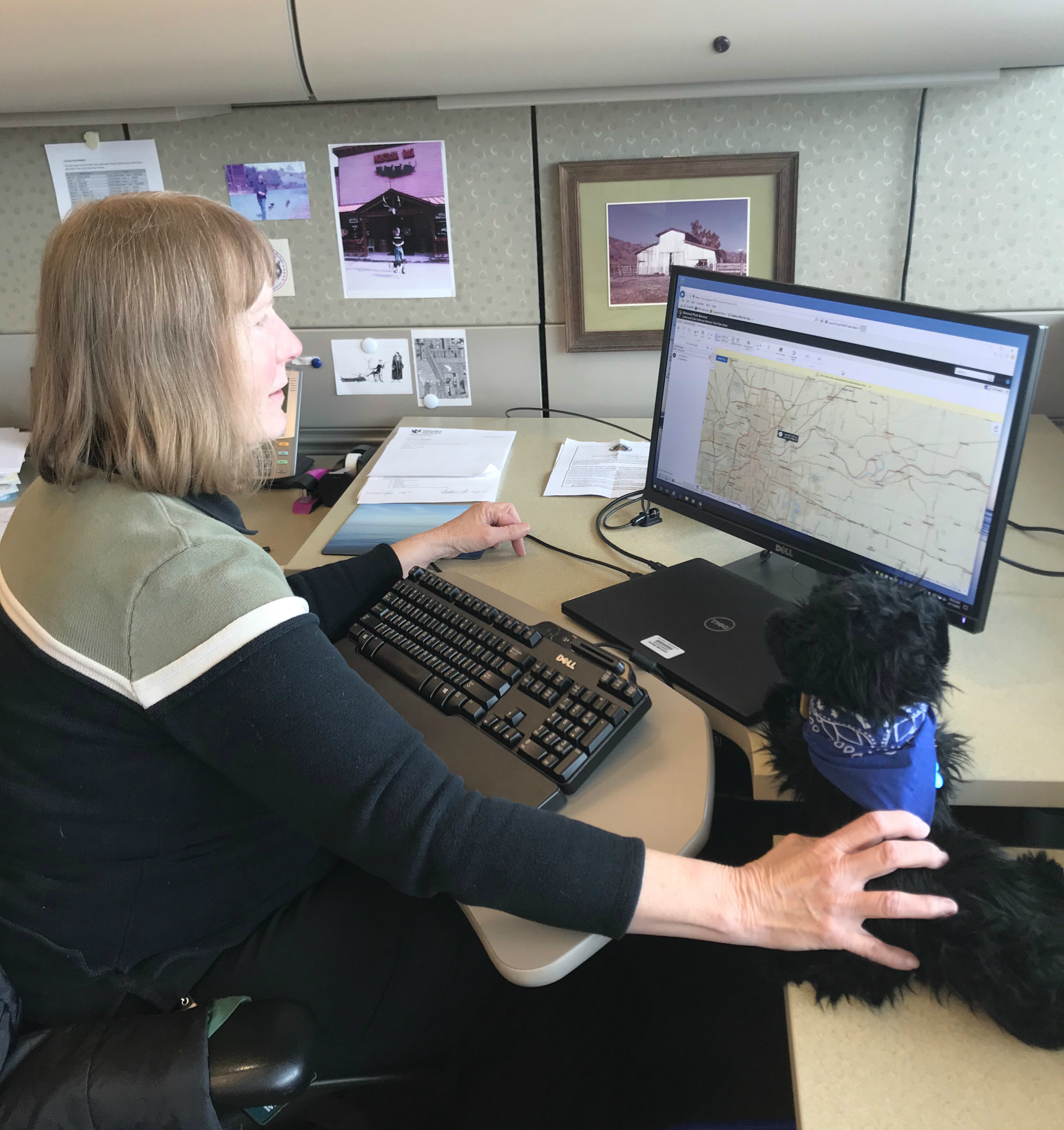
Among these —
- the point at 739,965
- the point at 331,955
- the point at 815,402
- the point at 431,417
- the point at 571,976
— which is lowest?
the point at 739,965

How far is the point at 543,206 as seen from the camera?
1.42 m

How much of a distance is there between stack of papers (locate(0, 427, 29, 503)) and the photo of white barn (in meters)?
1.01

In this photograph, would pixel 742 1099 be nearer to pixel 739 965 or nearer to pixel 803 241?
pixel 739 965

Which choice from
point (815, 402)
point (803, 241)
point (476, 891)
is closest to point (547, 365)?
point (803, 241)

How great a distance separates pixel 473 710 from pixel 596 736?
12cm

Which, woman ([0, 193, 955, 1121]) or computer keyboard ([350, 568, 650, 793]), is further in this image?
computer keyboard ([350, 568, 650, 793])

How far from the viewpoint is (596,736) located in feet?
2.30

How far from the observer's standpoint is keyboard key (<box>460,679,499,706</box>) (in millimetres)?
758

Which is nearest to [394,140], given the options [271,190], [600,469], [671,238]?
[271,190]

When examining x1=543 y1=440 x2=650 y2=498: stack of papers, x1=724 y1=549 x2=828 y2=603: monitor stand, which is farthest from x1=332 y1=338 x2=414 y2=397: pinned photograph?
x1=724 y1=549 x2=828 y2=603: monitor stand

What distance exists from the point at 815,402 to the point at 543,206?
75cm

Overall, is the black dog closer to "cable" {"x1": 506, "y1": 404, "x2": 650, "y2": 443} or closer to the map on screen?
the map on screen

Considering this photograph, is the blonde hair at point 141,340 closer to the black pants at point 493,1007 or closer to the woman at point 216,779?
the woman at point 216,779

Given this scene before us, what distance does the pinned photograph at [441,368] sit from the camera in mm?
1519
